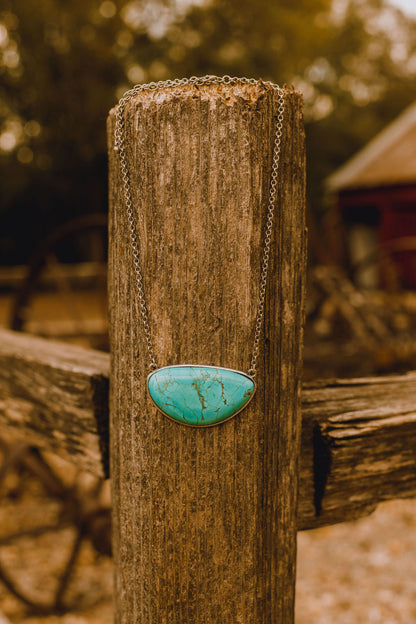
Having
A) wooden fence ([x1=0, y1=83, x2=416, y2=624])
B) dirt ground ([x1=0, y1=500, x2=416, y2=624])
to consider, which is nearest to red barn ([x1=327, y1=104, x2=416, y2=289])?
dirt ground ([x1=0, y1=500, x2=416, y2=624])

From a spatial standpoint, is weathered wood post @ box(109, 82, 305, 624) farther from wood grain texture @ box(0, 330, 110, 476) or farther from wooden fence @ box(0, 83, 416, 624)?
wood grain texture @ box(0, 330, 110, 476)

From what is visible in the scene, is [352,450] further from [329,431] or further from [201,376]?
[201,376]

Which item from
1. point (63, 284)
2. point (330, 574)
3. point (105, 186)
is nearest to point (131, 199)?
point (330, 574)

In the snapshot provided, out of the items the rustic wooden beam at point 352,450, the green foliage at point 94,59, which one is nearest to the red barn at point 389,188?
the green foliage at point 94,59

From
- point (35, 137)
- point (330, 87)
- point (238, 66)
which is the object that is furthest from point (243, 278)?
point (330, 87)

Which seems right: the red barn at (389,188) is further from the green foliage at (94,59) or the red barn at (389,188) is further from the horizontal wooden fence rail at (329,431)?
the horizontal wooden fence rail at (329,431)

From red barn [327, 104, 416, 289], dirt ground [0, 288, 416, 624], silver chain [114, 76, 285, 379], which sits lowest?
dirt ground [0, 288, 416, 624]

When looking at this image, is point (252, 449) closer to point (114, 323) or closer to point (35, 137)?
point (114, 323)
